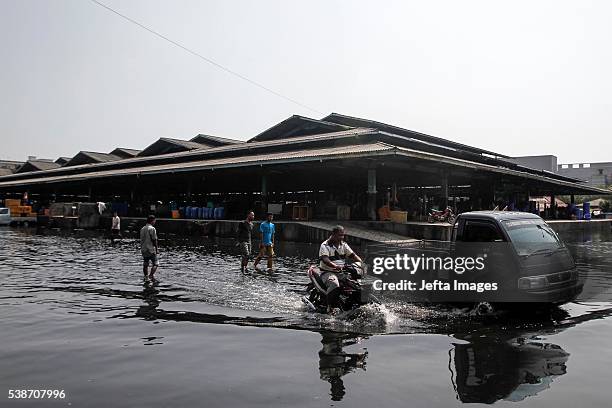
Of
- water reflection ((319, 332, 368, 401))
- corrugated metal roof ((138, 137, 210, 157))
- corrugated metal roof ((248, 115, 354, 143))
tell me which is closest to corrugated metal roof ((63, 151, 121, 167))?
corrugated metal roof ((138, 137, 210, 157))

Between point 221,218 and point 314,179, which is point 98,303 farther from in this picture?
point 314,179

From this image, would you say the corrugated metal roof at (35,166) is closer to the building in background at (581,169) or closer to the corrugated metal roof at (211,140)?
the corrugated metal roof at (211,140)

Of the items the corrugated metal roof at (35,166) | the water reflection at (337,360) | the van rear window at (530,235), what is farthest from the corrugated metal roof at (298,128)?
the corrugated metal roof at (35,166)

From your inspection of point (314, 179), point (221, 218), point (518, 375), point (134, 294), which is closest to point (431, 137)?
point (314, 179)

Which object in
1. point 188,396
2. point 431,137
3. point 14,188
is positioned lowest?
point 188,396

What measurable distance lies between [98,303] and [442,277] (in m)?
6.75

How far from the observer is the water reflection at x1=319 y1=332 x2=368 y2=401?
16.4 feet

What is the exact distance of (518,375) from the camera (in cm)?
514

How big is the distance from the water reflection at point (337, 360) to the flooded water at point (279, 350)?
2cm

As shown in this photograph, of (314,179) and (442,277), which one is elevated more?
(314,179)

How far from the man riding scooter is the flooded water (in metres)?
0.39

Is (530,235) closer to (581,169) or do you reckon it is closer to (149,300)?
(149,300)

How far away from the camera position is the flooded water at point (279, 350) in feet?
15.5

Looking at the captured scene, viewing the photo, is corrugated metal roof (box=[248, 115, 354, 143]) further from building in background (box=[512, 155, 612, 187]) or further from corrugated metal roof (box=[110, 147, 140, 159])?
building in background (box=[512, 155, 612, 187])
